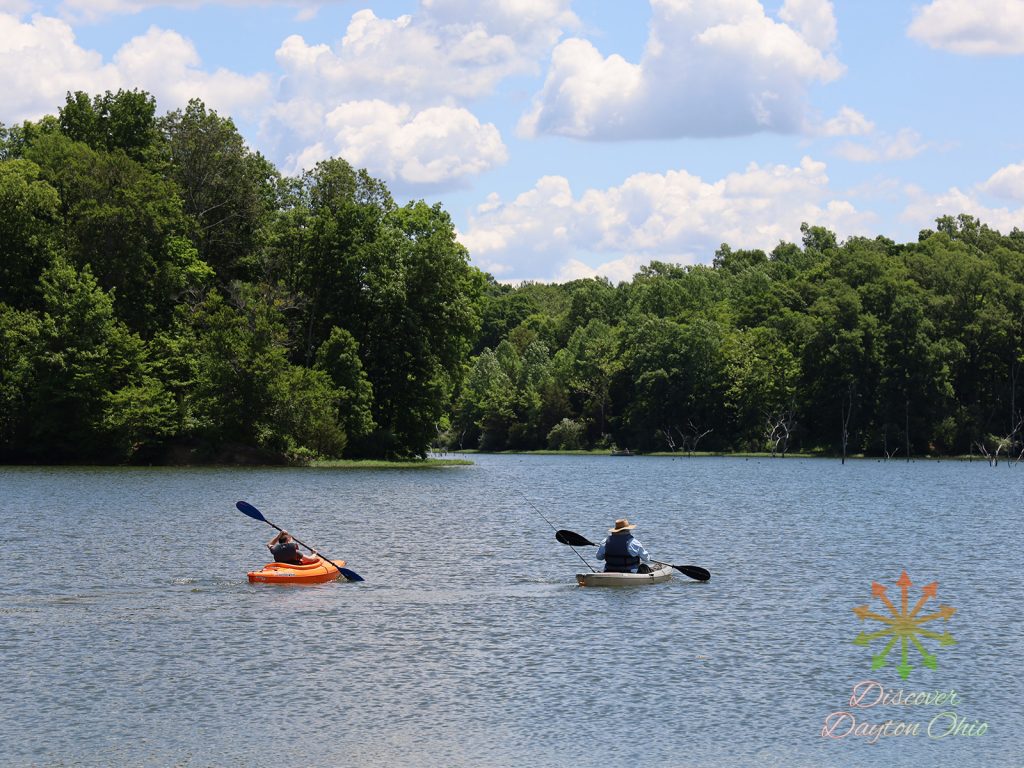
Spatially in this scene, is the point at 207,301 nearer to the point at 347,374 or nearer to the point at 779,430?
the point at 347,374

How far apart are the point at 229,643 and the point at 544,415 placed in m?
151

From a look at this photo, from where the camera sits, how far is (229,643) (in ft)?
84.7

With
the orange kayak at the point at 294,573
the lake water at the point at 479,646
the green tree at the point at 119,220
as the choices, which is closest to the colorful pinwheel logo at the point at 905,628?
the lake water at the point at 479,646

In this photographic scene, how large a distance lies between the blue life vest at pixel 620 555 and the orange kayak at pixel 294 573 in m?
7.14

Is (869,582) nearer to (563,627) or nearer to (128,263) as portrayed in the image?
(563,627)

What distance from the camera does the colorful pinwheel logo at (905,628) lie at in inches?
979

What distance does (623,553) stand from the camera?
32938 mm

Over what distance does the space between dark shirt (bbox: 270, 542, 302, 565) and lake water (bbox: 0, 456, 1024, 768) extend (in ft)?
4.28

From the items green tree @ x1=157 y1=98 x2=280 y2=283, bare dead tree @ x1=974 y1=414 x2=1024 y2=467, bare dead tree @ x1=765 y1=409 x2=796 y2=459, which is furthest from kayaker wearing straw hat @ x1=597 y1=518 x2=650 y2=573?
bare dead tree @ x1=765 y1=409 x2=796 y2=459

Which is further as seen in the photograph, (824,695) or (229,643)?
(229,643)

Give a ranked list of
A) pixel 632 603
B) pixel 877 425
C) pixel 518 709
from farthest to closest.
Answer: pixel 877 425, pixel 632 603, pixel 518 709

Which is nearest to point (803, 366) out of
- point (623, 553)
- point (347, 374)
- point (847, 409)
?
point (847, 409)

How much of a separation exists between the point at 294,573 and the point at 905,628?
14688 millimetres

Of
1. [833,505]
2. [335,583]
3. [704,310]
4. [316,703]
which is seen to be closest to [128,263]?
[833,505]
